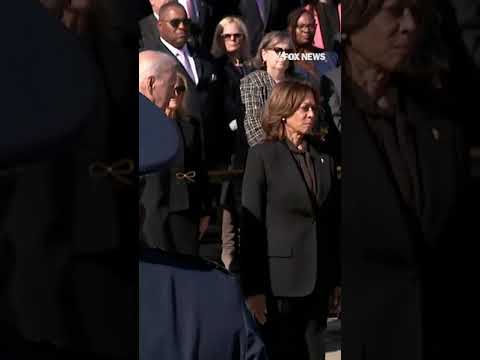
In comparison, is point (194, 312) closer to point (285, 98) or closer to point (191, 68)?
point (191, 68)

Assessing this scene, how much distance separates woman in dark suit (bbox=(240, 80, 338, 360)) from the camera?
404 cm

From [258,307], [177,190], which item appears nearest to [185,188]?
[177,190]

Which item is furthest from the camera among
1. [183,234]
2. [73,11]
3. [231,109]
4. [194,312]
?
[231,109]

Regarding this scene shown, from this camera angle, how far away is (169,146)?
335 cm

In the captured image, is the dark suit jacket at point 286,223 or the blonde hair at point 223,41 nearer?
the blonde hair at point 223,41

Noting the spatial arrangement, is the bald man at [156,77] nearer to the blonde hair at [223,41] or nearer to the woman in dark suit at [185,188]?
the woman in dark suit at [185,188]

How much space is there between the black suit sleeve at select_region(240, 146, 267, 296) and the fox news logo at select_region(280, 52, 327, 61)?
0.36 metres

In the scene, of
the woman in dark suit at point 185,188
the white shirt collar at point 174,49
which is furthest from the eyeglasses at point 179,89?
the white shirt collar at point 174,49

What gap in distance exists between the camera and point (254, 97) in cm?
401

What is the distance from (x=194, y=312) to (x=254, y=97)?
1055 millimetres

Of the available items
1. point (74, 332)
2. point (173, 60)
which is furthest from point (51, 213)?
point (173, 60)

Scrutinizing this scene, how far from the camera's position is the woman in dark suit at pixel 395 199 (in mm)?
3820

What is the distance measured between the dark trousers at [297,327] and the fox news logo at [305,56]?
2.89ft

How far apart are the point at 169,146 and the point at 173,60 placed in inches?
21.1
